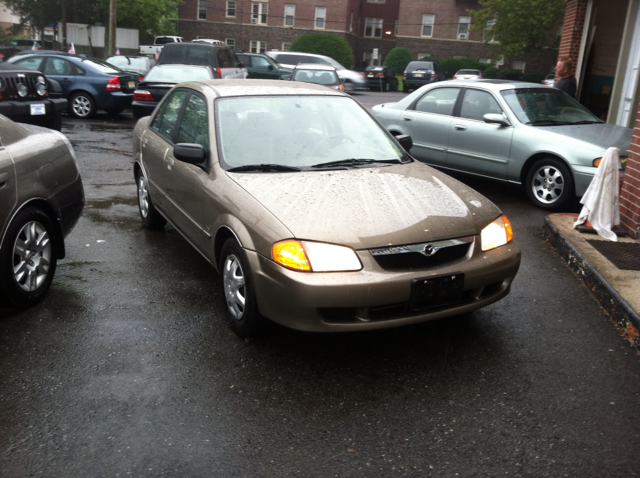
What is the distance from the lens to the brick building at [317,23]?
5872cm

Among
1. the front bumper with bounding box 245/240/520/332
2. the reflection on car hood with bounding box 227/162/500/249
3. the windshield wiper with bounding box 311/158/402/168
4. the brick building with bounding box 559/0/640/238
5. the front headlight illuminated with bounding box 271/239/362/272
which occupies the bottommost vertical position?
the front bumper with bounding box 245/240/520/332

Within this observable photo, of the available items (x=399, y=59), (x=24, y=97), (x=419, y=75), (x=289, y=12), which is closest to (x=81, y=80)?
(x=24, y=97)

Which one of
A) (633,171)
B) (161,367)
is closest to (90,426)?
(161,367)

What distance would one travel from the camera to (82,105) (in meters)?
15.5

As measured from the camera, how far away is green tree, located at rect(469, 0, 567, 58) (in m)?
35.4

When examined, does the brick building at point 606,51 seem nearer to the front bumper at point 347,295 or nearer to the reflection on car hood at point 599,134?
the reflection on car hood at point 599,134

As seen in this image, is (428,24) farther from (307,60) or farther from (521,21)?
(307,60)

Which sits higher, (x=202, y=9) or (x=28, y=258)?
(x=202, y=9)

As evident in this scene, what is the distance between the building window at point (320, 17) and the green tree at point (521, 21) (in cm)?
2295

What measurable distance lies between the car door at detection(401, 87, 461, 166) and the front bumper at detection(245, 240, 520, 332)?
567cm

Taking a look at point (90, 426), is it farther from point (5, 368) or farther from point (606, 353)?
point (606, 353)

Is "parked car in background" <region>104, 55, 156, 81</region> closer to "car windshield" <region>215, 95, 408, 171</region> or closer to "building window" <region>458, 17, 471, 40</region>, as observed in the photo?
"car windshield" <region>215, 95, 408, 171</region>

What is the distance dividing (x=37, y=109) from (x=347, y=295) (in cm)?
→ 806

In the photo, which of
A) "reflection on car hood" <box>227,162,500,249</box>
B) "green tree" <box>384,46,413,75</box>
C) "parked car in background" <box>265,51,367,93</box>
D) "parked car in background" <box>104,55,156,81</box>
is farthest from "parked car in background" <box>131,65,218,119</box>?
"green tree" <box>384,46,413,75</box>
